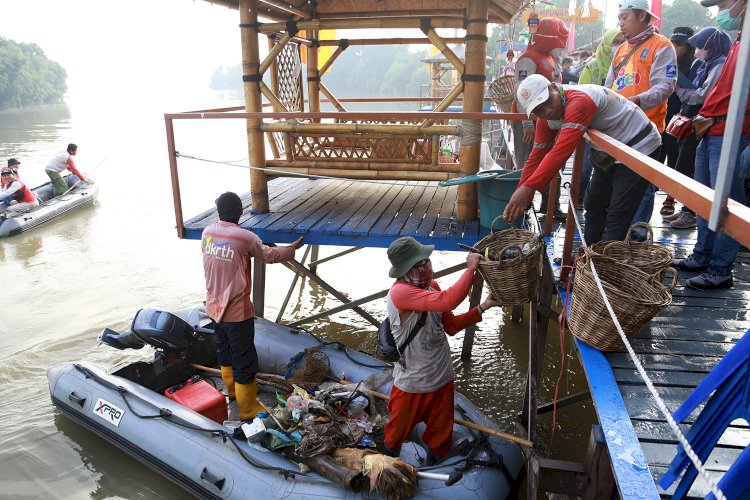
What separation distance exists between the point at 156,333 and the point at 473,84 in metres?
3.85

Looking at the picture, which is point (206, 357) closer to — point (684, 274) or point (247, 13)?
point (247, 13)

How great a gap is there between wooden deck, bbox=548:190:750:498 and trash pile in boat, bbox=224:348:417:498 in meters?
1.44

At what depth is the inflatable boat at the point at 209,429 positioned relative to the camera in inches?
140

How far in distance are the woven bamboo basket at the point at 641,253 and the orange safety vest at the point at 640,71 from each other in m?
1.69

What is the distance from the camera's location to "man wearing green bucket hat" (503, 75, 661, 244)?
3.23 m

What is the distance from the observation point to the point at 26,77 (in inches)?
1905

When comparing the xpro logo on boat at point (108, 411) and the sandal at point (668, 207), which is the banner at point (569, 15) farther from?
the xpro logo on boat at point (108, 411)

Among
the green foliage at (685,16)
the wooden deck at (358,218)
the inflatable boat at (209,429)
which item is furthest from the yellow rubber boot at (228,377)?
the green foliage at (685,16)

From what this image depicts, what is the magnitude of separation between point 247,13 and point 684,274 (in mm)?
4775

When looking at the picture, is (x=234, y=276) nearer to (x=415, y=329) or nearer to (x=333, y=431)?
(x=333, y=431)

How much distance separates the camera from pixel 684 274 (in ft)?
13.0

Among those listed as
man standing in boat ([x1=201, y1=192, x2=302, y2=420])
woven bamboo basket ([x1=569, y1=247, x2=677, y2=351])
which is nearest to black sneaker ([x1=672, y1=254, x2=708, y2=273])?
woven bamboo basket ([x1=569, y1=247, x2=677, y2=351])

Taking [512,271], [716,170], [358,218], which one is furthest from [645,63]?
[358,218]

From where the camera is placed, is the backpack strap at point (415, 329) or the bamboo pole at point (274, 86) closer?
the backpack strap at point (415, 329)
